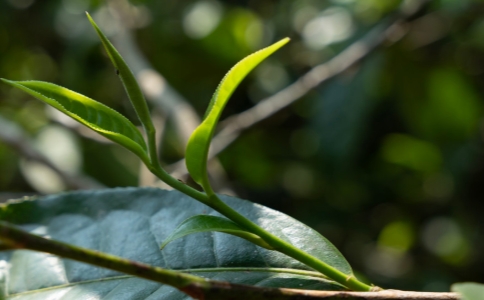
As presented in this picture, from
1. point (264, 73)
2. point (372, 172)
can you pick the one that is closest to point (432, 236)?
point (372, 172)

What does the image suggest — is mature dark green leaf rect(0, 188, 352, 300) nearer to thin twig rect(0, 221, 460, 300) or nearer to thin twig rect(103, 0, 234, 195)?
thin twig rect(0, 221, 460, 300)

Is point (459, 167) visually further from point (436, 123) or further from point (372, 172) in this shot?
point (372, 172)

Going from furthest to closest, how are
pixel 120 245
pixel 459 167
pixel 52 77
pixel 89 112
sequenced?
pixel 52 77, pixel 459 167, pixel 120 245, pixel 89 112

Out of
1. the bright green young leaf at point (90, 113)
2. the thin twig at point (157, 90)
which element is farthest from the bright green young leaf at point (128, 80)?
the thin twig at point (157, 90)

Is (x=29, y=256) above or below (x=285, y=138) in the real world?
below

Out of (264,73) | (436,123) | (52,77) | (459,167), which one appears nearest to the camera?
(459,167)

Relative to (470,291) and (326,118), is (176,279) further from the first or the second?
(326,118)

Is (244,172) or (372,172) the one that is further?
(244,172)
